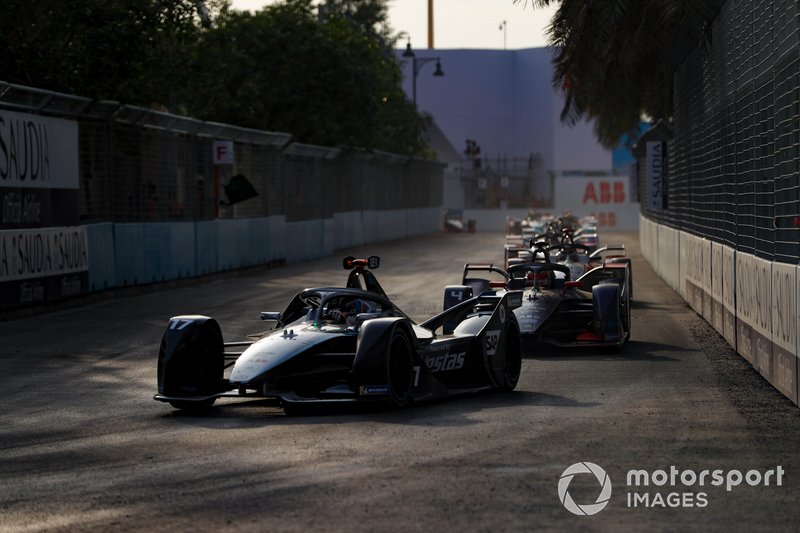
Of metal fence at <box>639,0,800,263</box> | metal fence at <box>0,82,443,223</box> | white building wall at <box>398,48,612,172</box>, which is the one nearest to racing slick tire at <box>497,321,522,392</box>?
metal fence at <box>639,0,800,263</box>

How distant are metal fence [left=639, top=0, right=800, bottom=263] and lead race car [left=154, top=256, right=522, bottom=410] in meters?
3.09

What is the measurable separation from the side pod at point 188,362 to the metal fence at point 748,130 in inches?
198

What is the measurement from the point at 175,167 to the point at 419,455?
26398mm

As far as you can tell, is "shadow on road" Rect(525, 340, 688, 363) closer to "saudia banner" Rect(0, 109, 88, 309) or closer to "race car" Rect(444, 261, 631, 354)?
"race car" Rect(444, 261, 631, 354)

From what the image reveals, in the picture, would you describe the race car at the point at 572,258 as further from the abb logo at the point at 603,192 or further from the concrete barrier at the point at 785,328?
the abb logo at the point at 603,192

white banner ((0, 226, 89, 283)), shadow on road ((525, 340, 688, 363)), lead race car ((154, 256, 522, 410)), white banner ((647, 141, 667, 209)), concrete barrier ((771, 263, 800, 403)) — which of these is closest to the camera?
lead race car ((154, 256, 522, 410))

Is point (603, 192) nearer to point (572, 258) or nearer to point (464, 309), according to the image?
point (572, 258)

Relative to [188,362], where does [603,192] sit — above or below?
above

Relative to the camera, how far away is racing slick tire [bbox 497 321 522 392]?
44.4 feet

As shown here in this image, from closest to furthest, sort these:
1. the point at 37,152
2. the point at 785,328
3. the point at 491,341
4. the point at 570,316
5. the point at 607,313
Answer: the point at 785,328 → the point at 491,341 → the point at 607,313 → the point at 570,316 → the point at 37,152

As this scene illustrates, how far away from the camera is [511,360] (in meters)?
13.8

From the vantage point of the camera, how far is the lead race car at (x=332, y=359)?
11.6 m

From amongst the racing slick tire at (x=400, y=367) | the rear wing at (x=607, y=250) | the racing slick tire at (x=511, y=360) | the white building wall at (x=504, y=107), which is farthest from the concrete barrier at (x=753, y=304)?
the white building wall at (x=504, y=107)

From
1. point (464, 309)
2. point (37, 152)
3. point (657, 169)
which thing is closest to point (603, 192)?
point (657, 169)
